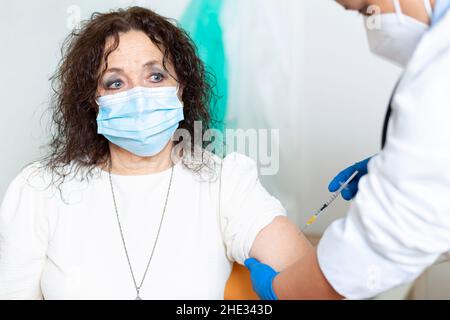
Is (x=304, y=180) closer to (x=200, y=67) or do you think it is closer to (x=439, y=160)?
(x=200, y=67)

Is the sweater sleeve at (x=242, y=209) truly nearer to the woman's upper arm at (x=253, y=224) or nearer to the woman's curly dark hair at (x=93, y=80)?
the woman's upper arm at (x=253, y=224)

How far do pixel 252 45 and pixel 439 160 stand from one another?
4.57 feet

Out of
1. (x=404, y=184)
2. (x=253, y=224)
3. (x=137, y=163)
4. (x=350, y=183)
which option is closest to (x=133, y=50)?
(x=137, y=163)

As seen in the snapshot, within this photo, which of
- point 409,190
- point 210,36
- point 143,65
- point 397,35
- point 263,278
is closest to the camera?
point 409,190

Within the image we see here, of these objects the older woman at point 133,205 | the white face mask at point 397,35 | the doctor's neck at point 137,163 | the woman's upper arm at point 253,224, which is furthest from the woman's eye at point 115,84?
the white face mask at point 397,35

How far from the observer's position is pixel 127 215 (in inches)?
52.0

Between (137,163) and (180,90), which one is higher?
(180,90)

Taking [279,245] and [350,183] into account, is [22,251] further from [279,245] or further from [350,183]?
[350,183]

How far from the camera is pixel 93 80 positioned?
136cm

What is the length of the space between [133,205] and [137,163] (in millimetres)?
118

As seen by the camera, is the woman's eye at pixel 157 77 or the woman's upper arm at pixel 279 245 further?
the woman's eye at pixel 157 77

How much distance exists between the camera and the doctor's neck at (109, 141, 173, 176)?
137cm

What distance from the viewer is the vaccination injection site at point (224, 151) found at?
0.73 metres
